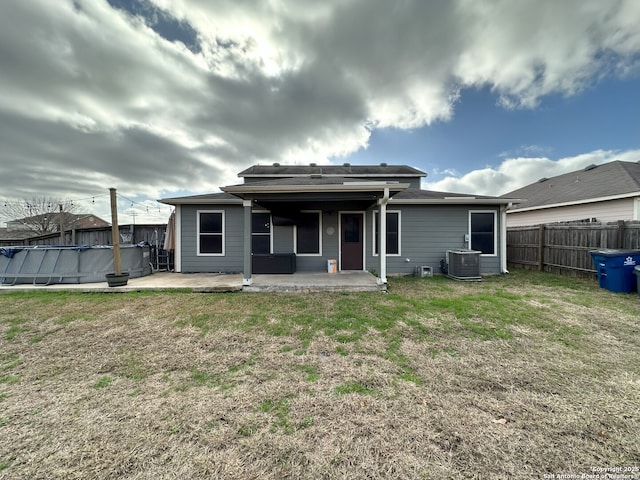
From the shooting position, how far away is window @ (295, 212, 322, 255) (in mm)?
8117

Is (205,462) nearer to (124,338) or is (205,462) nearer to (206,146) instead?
(124,338)

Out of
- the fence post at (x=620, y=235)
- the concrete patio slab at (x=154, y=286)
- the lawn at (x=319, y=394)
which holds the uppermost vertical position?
the fence post at (x=620, y=235)

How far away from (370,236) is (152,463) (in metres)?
7.34

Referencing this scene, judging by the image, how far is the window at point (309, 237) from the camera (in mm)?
8117

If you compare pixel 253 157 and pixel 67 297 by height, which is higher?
pixel 253 157

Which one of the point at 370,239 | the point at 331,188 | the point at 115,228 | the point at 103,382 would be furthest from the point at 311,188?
the point at 115,228

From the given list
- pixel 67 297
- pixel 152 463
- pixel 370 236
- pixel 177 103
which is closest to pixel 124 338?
pixel 152 463

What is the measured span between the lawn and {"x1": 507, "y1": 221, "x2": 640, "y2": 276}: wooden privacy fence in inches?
132

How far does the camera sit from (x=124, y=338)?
338 centimetres

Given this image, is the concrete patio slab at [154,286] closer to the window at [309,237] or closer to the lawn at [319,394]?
the lawn at [319,394]

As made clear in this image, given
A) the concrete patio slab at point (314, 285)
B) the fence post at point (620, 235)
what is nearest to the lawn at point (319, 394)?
the concrete patio slab at point (314, 285)

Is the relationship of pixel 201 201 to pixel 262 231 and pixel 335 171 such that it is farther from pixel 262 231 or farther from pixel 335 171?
pixel 335 171

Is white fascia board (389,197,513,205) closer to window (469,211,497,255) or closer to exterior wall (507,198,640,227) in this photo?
window (469,211,497,255)

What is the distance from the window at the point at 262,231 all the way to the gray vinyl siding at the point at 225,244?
42cm
